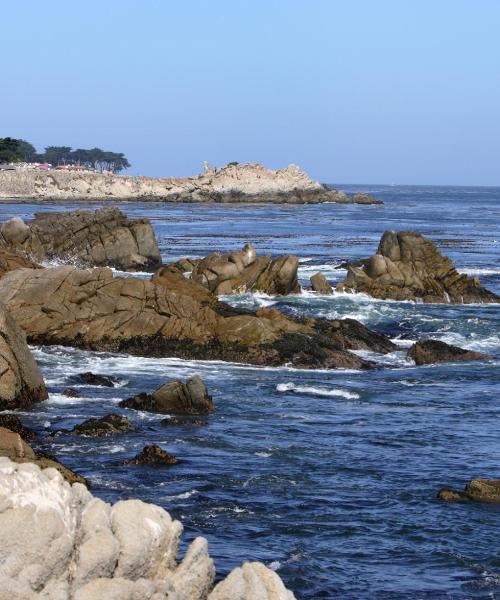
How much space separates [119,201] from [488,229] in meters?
75.8

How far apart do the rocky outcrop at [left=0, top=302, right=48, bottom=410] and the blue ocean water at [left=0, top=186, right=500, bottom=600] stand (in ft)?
2.21

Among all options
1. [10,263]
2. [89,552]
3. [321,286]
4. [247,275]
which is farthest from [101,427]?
[321,286]

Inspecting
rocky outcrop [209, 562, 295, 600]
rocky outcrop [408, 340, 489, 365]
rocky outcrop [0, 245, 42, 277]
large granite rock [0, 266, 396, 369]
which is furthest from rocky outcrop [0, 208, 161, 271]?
rocky outcrop [209, 562, 295, 600]

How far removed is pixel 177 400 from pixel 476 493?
10.1m

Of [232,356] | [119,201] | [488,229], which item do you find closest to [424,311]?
[232,356]

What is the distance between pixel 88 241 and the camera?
2749 inches

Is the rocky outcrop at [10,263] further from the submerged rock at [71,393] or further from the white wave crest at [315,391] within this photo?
the white wave crest at [315,391]

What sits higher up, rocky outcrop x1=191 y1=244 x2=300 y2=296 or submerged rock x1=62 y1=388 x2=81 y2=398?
rocky outcrop x1=191 y1=244 x2=300 y2=296

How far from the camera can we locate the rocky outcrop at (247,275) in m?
57.3

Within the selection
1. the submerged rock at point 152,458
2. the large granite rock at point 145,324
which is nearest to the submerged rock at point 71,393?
the large granite rock at point 145,324

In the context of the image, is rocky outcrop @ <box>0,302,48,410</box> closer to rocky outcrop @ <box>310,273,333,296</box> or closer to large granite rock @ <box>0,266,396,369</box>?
large granite rock @ <box>0,266,396,369</box>

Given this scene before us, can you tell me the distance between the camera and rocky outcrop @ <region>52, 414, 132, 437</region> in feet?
91.1

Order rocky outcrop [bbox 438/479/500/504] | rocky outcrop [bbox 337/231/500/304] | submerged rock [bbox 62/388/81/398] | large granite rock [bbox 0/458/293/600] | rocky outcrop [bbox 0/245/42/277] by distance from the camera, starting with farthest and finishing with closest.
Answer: rocky outcrop [bbox 337/231/500/304] < rocky outcrop [bbox 0/245/42/277] < submerged rock [bbox 62/388/81/398] < rocky outcrop [bbox 438/479/500/504] < large granite rock [bbox 0/458/293/600]

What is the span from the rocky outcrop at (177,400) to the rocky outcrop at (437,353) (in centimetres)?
1217
